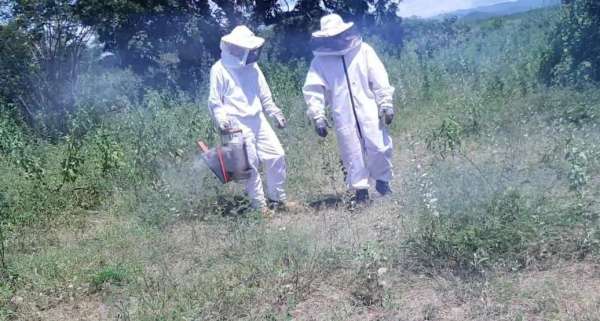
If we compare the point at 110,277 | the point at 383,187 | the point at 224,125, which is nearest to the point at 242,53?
the point at 224,125

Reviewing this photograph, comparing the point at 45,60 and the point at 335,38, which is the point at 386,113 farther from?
the point at 45,60

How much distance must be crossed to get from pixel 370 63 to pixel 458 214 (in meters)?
2.05

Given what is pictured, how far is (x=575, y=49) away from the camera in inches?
322

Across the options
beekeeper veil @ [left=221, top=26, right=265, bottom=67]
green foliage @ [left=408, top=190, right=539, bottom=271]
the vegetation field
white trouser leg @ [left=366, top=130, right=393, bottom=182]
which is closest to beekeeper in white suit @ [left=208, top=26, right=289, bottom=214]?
beekeeper veil @ [left=221, top=26, right=265, bottom=67]

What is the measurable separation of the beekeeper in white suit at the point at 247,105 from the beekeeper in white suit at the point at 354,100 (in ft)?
1.55

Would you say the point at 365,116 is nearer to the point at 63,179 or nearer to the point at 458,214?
the point at 458,214

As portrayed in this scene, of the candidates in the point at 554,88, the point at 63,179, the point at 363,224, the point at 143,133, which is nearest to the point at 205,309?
the point at 363,224

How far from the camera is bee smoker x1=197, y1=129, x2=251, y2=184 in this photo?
511 centimetres

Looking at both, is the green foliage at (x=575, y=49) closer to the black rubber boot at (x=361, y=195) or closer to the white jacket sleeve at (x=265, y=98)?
the black rubber boot at (x=361, y=195)

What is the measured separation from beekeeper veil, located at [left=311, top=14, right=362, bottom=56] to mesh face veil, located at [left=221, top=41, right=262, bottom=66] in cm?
53

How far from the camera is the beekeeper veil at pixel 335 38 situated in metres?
5.12

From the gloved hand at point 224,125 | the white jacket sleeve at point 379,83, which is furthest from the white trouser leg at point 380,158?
the gloved hand at point 224,125

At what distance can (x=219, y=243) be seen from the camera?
4.55 meters

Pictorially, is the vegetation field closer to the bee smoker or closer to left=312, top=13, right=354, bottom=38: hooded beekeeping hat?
the bee smoker
